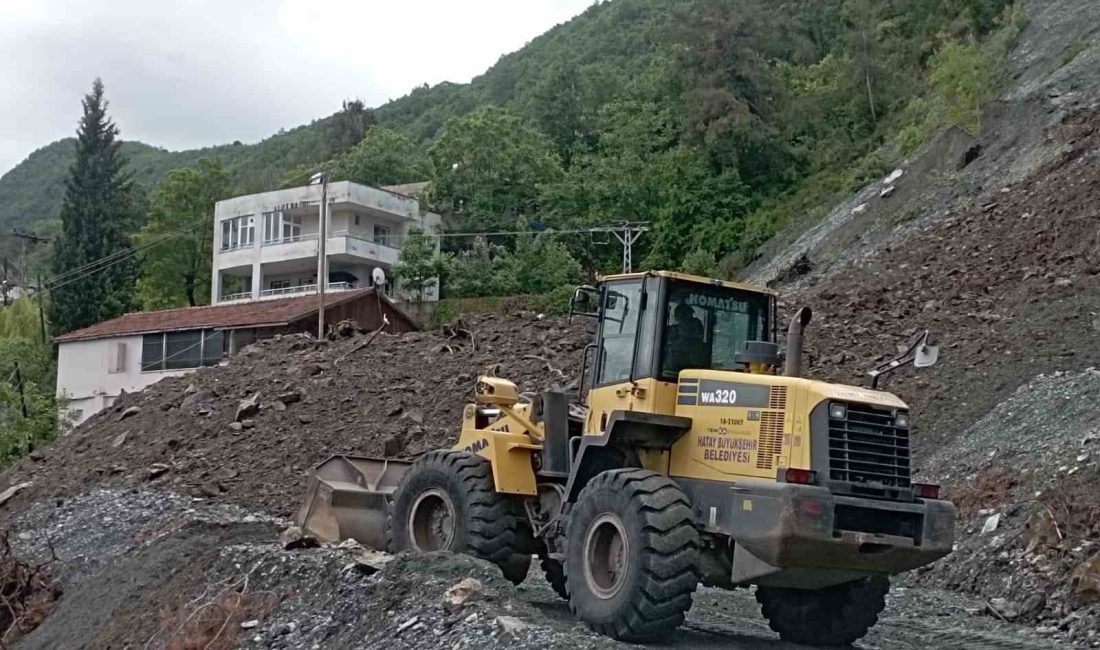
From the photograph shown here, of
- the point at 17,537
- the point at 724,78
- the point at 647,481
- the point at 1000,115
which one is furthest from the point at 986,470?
the point at 724,78

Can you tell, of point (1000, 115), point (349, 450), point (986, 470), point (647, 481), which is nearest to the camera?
point (647, 481)

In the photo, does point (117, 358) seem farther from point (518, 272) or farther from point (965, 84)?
point (965, 84)

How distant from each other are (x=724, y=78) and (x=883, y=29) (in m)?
7.91

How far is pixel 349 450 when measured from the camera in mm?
19641

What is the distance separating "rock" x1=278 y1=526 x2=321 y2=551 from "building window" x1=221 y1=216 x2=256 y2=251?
41.3 metres

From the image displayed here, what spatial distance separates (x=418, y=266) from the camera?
46.9 metres

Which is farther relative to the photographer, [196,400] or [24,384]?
[24,384]

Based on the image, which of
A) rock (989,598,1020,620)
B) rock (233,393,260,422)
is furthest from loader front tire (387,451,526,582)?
rock (233,393,260,422)

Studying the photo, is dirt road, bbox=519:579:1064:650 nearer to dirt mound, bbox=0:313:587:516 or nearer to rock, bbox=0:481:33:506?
dirt mound, bbox=0:313:587:516

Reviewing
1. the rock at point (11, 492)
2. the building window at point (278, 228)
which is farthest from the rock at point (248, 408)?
the building window at point (278, 228)

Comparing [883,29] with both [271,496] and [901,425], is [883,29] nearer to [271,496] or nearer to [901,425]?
[271,496]

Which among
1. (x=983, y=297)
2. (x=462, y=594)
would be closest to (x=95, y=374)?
(x=983, y=297)

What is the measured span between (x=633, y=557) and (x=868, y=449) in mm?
1829

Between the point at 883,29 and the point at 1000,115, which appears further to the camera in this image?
the point at 883,29
